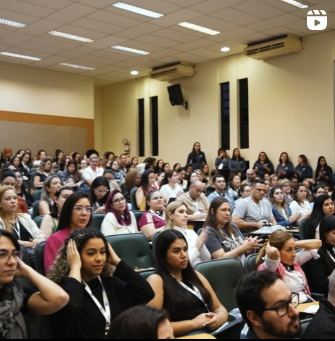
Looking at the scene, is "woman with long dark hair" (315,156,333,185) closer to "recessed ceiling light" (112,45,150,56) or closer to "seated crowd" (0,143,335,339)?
"seated crowd" (0,143,335,339)

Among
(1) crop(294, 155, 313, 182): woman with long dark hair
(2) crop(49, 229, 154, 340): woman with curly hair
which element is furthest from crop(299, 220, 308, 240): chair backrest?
(1) crop(294, 155, 313, 182): woman with long dark hair

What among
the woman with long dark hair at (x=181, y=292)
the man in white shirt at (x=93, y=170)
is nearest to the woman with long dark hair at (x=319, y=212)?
the woman with long dark hair at (x=181, y=292)

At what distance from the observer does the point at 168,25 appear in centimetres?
1028

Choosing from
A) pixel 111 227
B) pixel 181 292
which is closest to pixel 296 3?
pixel 111 227

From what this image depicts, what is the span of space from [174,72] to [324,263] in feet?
35.9

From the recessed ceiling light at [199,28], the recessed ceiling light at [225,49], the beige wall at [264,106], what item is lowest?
the beige wall at [264,106]

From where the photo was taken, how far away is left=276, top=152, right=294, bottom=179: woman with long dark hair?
37.7 ft

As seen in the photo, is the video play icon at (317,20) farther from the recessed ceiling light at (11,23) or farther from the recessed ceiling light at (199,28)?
the recessed ceiling light at (11,23)

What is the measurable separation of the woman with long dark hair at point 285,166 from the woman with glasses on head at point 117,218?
296 inches

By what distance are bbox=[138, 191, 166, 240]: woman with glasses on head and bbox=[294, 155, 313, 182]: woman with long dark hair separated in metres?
6.94

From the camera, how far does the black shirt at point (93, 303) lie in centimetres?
216

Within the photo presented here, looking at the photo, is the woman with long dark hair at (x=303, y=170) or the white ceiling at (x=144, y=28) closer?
the white ceiling at (x=144, y=28)

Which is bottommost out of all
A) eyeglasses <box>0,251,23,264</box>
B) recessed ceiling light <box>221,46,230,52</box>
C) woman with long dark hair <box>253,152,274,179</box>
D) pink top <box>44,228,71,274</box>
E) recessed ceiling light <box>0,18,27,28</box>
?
pink top <box>44,228,71,274</box>

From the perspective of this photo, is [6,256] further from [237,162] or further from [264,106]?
[264,106]
